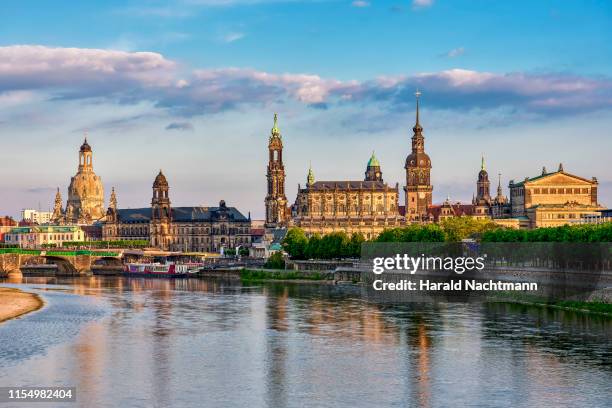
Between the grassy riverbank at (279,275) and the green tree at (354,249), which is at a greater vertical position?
the green tree at (354,249)

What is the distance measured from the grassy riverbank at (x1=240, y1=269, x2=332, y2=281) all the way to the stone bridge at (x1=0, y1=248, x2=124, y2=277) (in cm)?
3058

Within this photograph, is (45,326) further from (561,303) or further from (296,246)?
(296,246)

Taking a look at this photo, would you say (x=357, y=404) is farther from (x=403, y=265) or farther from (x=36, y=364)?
(x=403, y=265)

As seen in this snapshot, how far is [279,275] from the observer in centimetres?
15412

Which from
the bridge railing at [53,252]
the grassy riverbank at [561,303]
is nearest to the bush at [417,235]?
the grassy riverbank at [561,303]

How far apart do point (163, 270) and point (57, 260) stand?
1772 cm

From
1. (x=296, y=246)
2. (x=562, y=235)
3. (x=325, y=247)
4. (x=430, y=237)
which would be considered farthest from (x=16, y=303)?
(x=296, y=246)

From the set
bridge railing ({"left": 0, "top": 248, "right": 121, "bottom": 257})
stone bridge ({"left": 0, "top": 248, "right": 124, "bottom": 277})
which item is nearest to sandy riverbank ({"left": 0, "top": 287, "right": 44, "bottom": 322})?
stone bridge ({"left": 0, "top": 248, "right": 124, "bottom": 277})

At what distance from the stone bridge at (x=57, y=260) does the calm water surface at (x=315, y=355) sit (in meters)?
67.0

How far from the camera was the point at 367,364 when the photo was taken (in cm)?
5878

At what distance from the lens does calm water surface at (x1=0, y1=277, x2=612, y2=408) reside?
49.8 metres

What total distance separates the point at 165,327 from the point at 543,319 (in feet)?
91.4

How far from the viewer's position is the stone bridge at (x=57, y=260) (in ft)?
524

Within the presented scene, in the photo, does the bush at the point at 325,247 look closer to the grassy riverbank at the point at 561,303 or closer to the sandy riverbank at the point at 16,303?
the sandy riverbank at the point at 16,303
